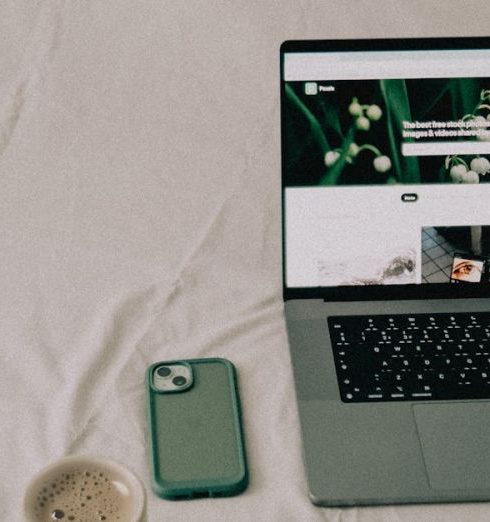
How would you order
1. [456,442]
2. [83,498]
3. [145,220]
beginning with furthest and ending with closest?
[145,220] → [456,442] → [83,498]

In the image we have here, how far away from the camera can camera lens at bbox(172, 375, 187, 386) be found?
2.40 ft

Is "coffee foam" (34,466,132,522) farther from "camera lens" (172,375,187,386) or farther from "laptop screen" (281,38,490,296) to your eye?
"laptop screen" (281,38,490,296)

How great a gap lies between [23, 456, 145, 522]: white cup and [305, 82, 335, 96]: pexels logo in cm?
40

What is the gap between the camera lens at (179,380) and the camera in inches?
28.8

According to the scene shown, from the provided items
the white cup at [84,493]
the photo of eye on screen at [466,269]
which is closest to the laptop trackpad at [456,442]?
the photo of eye on screen at [466,269]

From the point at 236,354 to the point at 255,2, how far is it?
61 centimetres

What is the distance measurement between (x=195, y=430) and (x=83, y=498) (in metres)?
0.19

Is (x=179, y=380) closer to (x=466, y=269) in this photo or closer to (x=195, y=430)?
(x=195, y=430)

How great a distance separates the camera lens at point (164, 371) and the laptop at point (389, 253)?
119 mm

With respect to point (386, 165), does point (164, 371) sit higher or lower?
lower

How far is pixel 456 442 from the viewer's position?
68 cm

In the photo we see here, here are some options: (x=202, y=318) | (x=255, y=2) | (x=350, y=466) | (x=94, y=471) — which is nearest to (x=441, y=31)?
(x=255, y=2)

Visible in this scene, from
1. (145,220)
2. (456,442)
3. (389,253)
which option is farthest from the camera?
(145,220)

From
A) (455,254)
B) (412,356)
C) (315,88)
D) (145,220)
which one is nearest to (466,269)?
(455,254)
